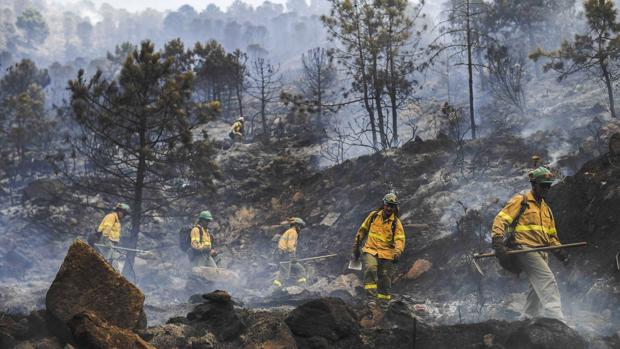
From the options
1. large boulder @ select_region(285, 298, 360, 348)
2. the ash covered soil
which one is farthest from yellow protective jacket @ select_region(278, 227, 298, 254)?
large boulder @ select_region(285, 298, 360, 348)

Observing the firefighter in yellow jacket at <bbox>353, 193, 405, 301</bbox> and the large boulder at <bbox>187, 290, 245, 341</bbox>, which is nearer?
the large boulder at <bbox>187, 290, 245, 341</bbox>

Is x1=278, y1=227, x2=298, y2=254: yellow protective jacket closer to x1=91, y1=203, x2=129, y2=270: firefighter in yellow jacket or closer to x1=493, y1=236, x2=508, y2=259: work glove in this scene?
x1=91, y1=203, x2=129, y2=270: firefighter in yellow jacket

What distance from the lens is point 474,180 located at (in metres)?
13.2

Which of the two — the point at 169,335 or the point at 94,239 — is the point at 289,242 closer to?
the point at 94,239

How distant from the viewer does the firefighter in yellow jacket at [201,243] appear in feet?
40.5

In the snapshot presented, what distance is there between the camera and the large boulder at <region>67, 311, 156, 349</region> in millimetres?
4418

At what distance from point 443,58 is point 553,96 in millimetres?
25804

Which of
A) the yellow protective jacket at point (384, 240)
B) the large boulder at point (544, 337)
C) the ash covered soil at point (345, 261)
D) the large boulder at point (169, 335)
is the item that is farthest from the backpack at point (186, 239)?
the large boulder at point (544, 337)

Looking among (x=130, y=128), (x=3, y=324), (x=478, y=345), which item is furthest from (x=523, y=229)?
(x=130, y=128)

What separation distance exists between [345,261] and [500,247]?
693cm

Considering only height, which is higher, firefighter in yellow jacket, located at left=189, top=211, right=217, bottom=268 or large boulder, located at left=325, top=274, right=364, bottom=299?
firefighter in yellow jacket, located at left=189, top=211, right=217, bottom=268

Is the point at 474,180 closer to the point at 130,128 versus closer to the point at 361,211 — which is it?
the point at 361,211

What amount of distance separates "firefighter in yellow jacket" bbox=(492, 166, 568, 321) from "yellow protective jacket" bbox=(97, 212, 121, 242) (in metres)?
8.83

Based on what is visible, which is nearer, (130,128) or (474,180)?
(474,180)
